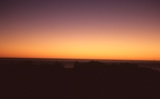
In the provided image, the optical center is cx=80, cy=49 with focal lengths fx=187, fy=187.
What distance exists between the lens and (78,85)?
23.8 metres

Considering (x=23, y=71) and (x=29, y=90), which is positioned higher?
(x=23, y=71)

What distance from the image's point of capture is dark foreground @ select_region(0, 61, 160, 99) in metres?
20.4

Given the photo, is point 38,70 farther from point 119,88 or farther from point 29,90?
point 119,88

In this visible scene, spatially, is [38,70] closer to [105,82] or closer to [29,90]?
[29,90]

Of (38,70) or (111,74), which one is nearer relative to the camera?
(111,74)

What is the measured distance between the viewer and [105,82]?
2509cm

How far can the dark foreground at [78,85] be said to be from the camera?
66.9 feet

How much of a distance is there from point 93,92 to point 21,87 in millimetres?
8737

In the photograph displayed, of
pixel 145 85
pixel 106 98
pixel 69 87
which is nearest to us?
pixel 106 98

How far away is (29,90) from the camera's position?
21500 millimetres

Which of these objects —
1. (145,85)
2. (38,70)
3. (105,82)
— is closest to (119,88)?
(105,82)

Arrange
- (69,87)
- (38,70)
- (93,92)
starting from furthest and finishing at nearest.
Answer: (38,70) < (69,87) < (93,92)

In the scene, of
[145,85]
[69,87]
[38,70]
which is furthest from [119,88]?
[38,70]

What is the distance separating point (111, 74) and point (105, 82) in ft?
→ 12.7
